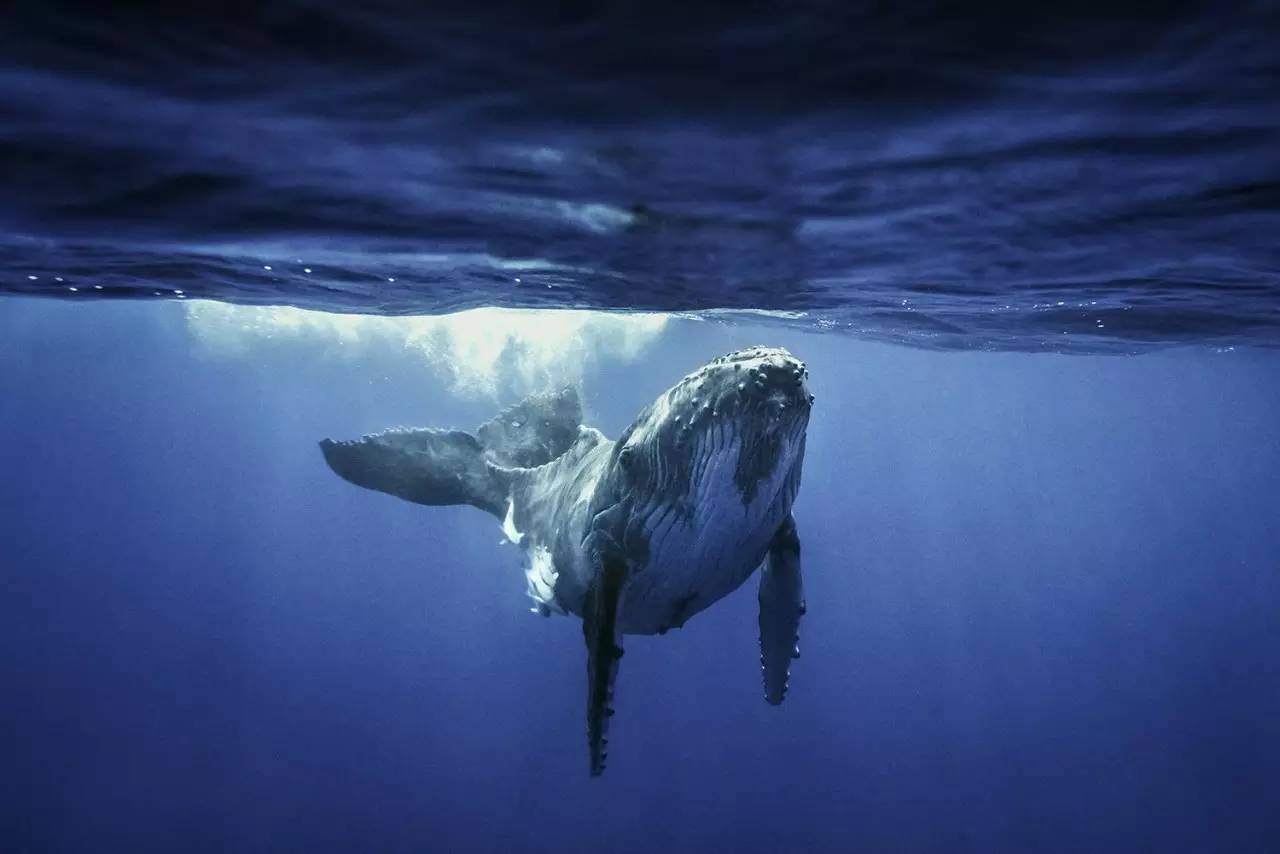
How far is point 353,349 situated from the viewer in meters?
50.5

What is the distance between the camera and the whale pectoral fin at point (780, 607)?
9867mm

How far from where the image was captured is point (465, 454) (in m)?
14.4

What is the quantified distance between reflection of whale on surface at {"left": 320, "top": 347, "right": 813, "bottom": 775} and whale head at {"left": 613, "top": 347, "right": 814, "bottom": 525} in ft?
0.04

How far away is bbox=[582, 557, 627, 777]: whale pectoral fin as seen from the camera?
8492 mm

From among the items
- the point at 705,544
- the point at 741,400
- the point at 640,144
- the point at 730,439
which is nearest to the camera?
the point at 741,400

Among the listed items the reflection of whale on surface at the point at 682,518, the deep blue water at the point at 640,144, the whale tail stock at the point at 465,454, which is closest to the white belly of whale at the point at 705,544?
the reflection of whale on surface at the point at 682,518

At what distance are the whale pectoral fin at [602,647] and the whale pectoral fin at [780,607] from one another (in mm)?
2030

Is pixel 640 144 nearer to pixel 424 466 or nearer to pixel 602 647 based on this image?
pixel 602 647

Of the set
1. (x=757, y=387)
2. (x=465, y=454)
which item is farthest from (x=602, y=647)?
(x=465, y=454)

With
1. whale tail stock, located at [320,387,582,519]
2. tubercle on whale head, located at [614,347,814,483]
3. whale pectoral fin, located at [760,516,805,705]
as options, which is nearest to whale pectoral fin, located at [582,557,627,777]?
tubercle on whale head, located at [614,347,814,483]

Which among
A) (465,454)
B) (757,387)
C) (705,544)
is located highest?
(757,387)

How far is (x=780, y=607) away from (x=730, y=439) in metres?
Result: 3.17

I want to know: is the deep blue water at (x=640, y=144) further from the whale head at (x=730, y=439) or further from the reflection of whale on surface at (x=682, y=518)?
the reflection of whale on surface at (x=682, y=518)

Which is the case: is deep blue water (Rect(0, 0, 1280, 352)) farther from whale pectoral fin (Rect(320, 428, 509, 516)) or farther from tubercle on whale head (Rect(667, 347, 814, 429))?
whale pectoral fin (Rect(320, 428, 509, 516))
